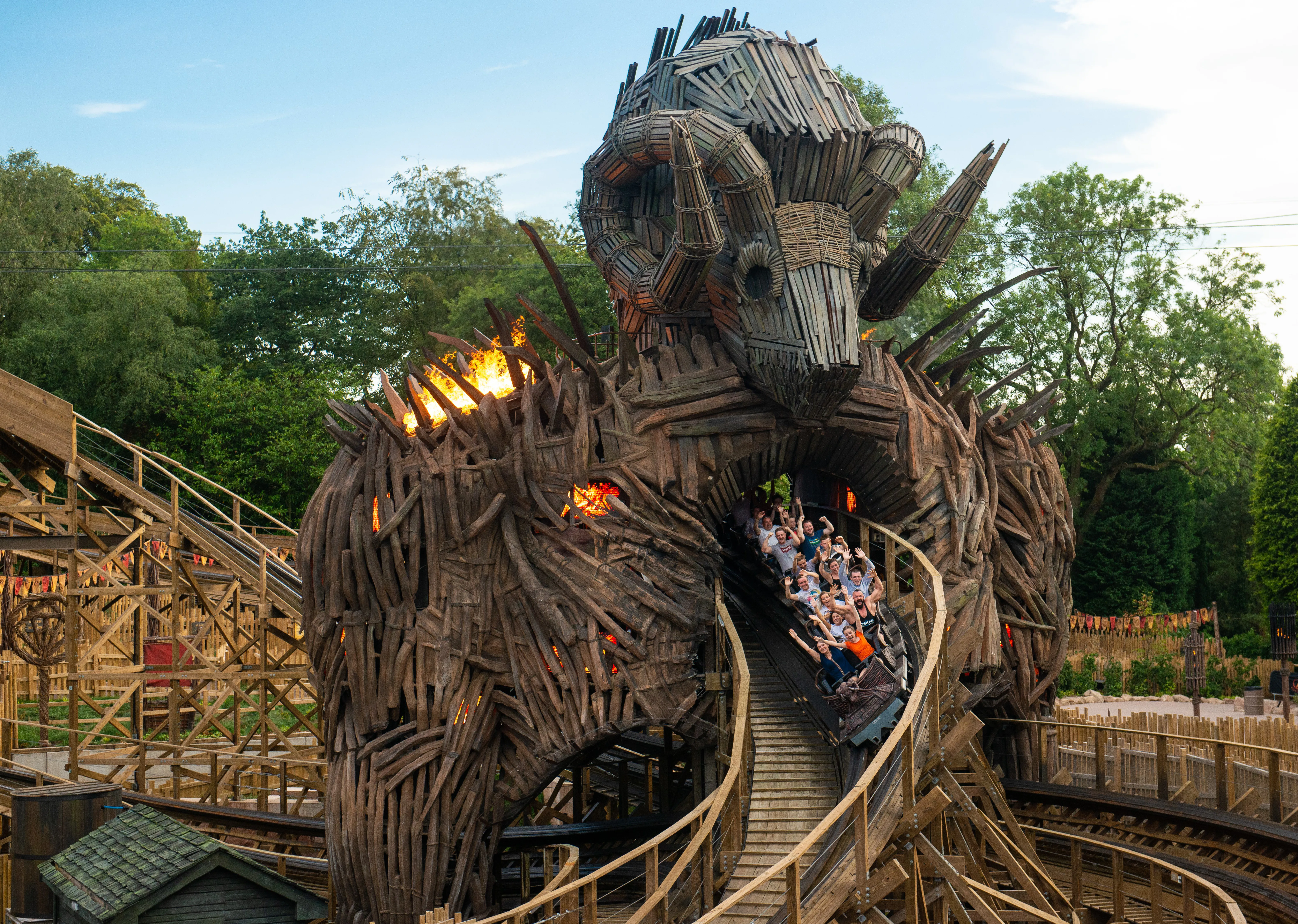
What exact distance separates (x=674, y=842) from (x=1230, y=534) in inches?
1349

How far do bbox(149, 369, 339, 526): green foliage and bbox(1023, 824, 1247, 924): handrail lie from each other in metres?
24.2

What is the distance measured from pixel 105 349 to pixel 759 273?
2811 cm

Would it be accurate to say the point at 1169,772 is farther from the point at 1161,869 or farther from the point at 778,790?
the point at 778,790

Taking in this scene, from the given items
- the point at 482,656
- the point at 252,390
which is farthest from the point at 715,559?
the point at 252,390

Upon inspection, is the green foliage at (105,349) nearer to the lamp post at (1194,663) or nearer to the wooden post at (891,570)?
the lamp post at (1194,663)

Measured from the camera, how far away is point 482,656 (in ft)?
45.9

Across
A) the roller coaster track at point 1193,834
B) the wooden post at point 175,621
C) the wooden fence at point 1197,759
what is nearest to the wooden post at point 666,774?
the roller coaster track at point 1193,834

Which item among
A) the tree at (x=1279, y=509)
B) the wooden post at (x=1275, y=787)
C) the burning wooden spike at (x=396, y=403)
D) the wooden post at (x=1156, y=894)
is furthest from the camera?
the tree at (x=1279, y=509)

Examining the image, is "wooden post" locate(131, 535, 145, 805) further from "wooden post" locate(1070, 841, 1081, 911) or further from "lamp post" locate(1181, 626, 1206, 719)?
"lamp post" locate(1181, 626, 1206, 719)

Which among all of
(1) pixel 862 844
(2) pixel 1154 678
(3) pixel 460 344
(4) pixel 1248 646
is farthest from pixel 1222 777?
(4) pixel 1248 646

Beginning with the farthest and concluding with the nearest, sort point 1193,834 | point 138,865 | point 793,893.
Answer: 1. point 1193,834
2. point 138,865
3. point 793,893

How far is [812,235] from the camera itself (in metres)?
14.1

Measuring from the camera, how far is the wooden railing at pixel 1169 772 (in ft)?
49.1

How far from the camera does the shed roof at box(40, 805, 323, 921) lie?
12.1 m
